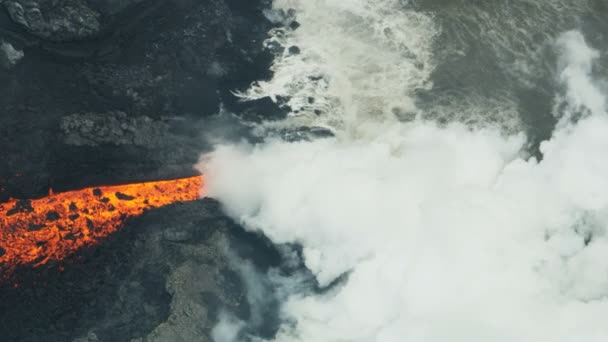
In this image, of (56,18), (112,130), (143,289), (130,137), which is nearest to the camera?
(143,289)

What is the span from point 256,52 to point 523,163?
15.4 meters

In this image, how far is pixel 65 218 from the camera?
1053 inches

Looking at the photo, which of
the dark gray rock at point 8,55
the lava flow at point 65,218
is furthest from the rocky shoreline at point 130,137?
the lava flow at point 65,218

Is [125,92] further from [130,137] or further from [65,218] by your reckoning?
[65,218]

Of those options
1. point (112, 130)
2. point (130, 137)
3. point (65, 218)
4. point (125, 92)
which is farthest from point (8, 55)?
point (65, 218)

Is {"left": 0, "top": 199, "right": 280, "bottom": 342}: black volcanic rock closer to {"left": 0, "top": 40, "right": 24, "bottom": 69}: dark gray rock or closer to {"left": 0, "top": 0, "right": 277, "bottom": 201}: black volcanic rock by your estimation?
{"left": 0, "top": 0, "right": 277, "bottom": 201}: black volcanic rock

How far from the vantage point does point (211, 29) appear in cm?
3186

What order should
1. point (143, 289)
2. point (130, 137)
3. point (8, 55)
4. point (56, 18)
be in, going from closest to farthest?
point (143, 289) < point (130, 137) < point (8, 55) < point (56, 18)

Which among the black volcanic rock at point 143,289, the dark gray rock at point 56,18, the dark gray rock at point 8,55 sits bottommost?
the black volcanic rock at point 143,289

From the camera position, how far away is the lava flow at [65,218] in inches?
1017

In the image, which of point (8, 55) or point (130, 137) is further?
point (8, 55)

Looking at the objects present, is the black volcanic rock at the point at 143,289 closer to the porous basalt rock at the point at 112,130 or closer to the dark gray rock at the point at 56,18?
the porous basalt rock at the point at 112,130

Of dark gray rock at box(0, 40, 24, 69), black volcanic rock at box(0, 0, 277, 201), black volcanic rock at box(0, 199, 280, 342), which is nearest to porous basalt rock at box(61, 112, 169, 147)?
black volcanic rock at box(0, 0, 277, 201)

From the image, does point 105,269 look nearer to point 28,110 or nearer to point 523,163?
point 28,110
